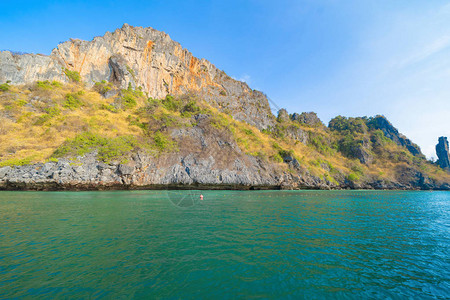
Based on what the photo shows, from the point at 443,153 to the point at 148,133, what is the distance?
Answer: 153 m

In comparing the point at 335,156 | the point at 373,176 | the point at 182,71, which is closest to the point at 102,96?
the point at 182,71

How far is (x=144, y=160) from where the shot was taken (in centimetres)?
4275

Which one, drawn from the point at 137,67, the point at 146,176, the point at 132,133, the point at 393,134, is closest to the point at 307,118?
the point at 393,134

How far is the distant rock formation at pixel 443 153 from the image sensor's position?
4008 inches

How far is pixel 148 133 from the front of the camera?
52406mm

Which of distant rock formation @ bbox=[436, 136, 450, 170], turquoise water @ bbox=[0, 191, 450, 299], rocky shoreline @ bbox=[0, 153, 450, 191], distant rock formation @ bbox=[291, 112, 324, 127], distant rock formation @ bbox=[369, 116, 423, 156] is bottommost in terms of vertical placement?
turquoise water @ bbox=[0, 191, 450, 299]

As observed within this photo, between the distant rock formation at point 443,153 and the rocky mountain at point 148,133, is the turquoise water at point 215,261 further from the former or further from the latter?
the distant rock formation at point 443,153

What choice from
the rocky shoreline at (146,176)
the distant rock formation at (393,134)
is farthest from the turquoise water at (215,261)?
the distant rock formation at (393,134)

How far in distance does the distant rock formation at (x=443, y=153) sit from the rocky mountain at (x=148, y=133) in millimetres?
8477

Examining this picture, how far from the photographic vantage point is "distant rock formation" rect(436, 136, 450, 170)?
102 metres

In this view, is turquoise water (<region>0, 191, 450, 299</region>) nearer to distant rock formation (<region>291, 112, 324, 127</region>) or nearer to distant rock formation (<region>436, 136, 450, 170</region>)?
distant rock formation (<region>291, 112, 324, 127</region>)

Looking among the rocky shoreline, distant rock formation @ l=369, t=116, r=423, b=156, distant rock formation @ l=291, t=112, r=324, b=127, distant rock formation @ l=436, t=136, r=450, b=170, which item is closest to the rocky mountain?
the rocky shoreline

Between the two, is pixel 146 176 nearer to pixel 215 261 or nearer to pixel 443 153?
pixel 215 261

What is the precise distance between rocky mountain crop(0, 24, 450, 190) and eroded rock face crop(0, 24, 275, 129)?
35cm
